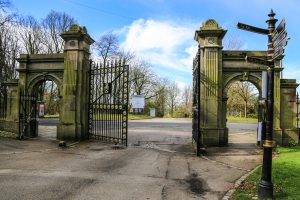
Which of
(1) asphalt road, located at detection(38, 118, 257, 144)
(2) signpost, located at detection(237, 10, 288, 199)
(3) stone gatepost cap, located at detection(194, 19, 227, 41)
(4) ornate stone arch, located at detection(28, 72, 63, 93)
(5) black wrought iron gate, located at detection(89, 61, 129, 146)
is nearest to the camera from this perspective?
(2) signpost, located at detection(237, 10, 288, 199)

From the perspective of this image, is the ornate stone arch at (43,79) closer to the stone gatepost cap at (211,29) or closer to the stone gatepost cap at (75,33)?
the stone gatepost cap at (75,33)

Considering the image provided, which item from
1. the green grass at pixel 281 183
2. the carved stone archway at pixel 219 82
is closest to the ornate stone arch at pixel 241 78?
the carved stone archway at pixel 219 82

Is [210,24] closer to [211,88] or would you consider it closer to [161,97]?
[211,88]

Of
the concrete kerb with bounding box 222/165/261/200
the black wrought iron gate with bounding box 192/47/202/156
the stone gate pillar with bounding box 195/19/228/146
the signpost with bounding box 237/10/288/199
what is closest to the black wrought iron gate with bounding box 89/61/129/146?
the black wrought iron gate with bounding box 192/47/202/156

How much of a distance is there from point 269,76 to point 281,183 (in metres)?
2.48

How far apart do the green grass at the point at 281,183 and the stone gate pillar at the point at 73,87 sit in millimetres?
8344

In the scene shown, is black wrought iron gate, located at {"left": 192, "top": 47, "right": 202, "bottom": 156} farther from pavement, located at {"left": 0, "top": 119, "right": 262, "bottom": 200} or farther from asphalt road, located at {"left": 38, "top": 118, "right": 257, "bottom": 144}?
asphalt road, located at {"left": 38, "top": 118, "right": 257, "bottom": 144}

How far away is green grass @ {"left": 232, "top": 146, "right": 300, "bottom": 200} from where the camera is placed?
5918 mm

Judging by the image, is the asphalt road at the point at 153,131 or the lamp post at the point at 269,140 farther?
the asphalt road at the point at 153,131

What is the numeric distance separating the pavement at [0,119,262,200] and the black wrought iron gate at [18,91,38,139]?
1805 mm

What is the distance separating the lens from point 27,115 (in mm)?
14852

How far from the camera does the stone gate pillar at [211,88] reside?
12.6 meters

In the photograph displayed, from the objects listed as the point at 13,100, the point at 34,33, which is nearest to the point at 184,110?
the point at 34,33

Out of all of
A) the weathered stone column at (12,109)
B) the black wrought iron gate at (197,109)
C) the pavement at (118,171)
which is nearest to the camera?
the pavement at (118,171)
